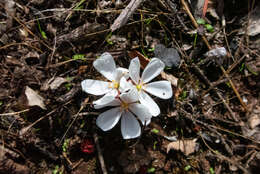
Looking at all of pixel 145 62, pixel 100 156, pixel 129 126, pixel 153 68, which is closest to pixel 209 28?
pixel 145 62

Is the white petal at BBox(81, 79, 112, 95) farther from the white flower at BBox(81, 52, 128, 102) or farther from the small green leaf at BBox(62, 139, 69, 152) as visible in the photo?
the small green leaf at BBox(62, 139, 69, 152)

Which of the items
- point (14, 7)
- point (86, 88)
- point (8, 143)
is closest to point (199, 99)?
point (86, 88)

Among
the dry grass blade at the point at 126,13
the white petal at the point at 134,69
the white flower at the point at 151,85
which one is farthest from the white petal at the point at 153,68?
the dry grass blade at the point at 126,13

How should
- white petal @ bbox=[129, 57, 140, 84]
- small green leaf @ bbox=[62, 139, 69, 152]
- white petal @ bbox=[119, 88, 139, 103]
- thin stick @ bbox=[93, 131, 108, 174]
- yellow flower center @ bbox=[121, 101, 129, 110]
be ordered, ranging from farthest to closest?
small green leaf @ bbox=[62, 139, 69, 152] → thin stick @ bbox=[93, 131, 108, 174] → yellow flower center @ bbox=[121, 101, 129, 110] → white petal @ bbox=[129, 57, 140, 84] → white petal @ bbox=[119, 88, 139, 103]

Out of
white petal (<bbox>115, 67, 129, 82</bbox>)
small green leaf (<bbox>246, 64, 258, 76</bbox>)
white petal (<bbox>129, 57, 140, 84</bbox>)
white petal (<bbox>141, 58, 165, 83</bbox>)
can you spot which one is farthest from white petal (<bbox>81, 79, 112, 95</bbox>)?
small green leaf (<bbox>246, 64, 258, 76</bbox>)

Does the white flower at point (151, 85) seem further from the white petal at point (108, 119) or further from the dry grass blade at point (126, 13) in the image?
the dry grass blade at point (126, 13)

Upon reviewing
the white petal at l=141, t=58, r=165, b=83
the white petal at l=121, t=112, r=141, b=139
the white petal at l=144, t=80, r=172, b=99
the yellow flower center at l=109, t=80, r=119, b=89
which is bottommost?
the white petal at l=121, t=112, r=141, b=139

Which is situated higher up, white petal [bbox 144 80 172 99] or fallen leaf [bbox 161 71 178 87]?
white petal [bbox 144 80 172 99]
